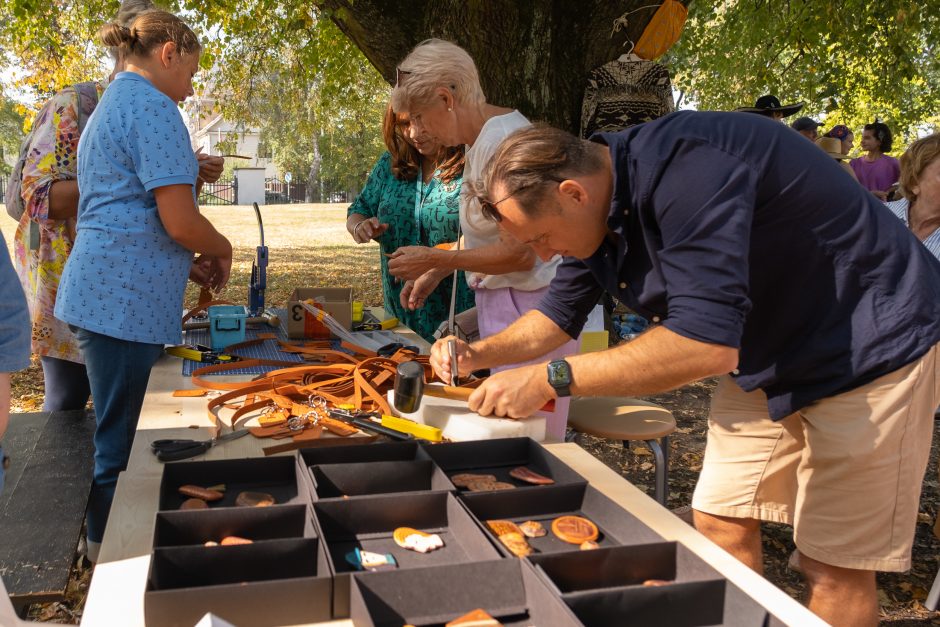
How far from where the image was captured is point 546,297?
2.00 meters

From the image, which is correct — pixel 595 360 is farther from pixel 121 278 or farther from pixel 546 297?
pixel 121 278

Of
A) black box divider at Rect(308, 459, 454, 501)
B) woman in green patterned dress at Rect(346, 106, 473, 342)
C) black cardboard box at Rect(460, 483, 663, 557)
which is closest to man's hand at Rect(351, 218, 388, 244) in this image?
woman in green patterned dress at Rect(346, 106, 473, 342)

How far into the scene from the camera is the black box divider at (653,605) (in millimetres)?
961

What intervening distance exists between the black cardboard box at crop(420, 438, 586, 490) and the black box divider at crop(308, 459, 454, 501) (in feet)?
0.17

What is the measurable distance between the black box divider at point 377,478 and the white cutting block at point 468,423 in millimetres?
239

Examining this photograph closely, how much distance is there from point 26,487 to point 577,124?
382 centimetres

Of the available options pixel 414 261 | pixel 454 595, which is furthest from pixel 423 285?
pixel 454 595

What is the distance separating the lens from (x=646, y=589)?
979 millimetres

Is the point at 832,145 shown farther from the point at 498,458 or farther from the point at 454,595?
the point at 454,595

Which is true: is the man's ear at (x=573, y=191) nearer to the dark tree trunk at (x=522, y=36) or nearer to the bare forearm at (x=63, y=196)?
the bare forearm at (x=63, y=196)

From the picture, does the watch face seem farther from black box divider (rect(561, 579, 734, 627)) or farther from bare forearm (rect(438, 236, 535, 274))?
bare forearm (rect(438, 236, 535, 274))

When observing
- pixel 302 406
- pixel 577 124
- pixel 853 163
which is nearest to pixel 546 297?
pixel 302 406

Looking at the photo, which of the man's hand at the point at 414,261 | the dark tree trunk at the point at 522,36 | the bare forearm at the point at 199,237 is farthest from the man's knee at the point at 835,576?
the dark tree trunk at the point at 522,36

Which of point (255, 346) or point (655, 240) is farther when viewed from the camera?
point (255, 346)
